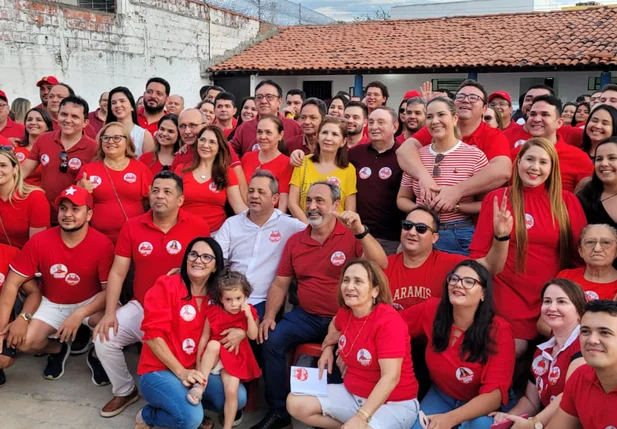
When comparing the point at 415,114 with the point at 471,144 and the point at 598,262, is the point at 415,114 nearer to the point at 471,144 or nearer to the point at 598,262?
the point at 471,144

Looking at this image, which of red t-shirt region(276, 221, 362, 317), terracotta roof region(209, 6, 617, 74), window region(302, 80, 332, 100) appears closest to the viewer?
red t-shirt region(276, 221, 362, 317)

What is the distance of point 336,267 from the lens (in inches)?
171

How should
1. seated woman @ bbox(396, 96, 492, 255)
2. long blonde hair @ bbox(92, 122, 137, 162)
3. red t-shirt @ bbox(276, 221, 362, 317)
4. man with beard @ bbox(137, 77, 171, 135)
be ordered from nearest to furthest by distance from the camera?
red t-shirt @ bbox(276, 221, 362, 317)
seated woman @ bbox(396, 96, 492, 255)
long blonde hair @ bbox(92, 122, 137, 162)
man with beard @ bbox(137, 77, 171, 135)

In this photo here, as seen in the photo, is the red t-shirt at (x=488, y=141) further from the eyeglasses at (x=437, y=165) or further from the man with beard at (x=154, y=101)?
the man with beard at (x=154, y=101)

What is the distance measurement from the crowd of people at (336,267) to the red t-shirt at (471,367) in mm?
11

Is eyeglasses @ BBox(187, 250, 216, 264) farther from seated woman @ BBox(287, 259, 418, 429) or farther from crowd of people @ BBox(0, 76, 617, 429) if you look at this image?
seated woman @ BBox(287, 259, 418, 429)

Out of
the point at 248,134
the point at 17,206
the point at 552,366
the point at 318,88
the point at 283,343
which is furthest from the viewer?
the point at 318,88

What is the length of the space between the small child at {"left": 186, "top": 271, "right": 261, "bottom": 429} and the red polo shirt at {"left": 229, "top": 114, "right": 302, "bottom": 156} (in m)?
2.42

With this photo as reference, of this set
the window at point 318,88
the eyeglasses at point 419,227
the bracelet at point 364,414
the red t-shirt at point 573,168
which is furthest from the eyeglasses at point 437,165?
the window at point 318,88

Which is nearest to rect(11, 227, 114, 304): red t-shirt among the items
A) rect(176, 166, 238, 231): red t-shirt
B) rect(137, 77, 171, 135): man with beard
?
rect(176, 166, 238, 231): red t-shirt

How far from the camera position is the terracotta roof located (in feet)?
54.6

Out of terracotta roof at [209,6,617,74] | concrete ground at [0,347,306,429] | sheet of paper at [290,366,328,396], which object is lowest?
concrete ground at [0,347,306,429]

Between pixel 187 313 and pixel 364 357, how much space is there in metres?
1.30

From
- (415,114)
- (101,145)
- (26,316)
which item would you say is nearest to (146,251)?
(26,316)
